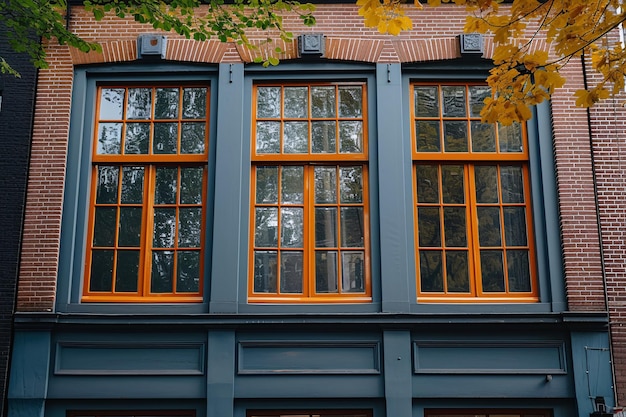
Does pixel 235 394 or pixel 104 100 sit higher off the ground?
pixel 104 100

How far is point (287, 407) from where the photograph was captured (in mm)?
8383

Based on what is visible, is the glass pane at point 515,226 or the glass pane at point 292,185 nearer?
the glass pane at point 515,226

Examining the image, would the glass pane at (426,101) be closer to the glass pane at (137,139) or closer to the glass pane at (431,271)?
the glass pane at (431,271)

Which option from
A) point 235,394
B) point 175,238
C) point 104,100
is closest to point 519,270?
point 235,394

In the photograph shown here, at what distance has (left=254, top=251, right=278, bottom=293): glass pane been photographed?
888 cm

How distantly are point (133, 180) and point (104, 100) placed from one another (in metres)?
1.28

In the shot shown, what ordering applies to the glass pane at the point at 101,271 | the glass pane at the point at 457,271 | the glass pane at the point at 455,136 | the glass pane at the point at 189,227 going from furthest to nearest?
the glass pane at the point at 455,136, the glass pane at the point at 189,227, the glass pane at the point at 101,271, the glass pane at the point at 457,271

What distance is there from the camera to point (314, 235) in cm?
901

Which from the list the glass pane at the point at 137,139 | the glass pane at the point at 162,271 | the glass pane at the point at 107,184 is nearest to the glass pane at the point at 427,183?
the glass pane at the point at 162,271

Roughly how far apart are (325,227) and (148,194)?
246cm

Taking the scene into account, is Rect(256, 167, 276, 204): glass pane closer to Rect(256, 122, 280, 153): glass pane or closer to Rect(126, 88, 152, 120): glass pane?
Rect(256, 122, 280, 153): glass pane

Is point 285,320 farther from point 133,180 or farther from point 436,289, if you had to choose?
point 133,180

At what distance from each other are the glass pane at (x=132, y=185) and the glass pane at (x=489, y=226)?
462cm

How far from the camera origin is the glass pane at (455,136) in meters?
9.26
